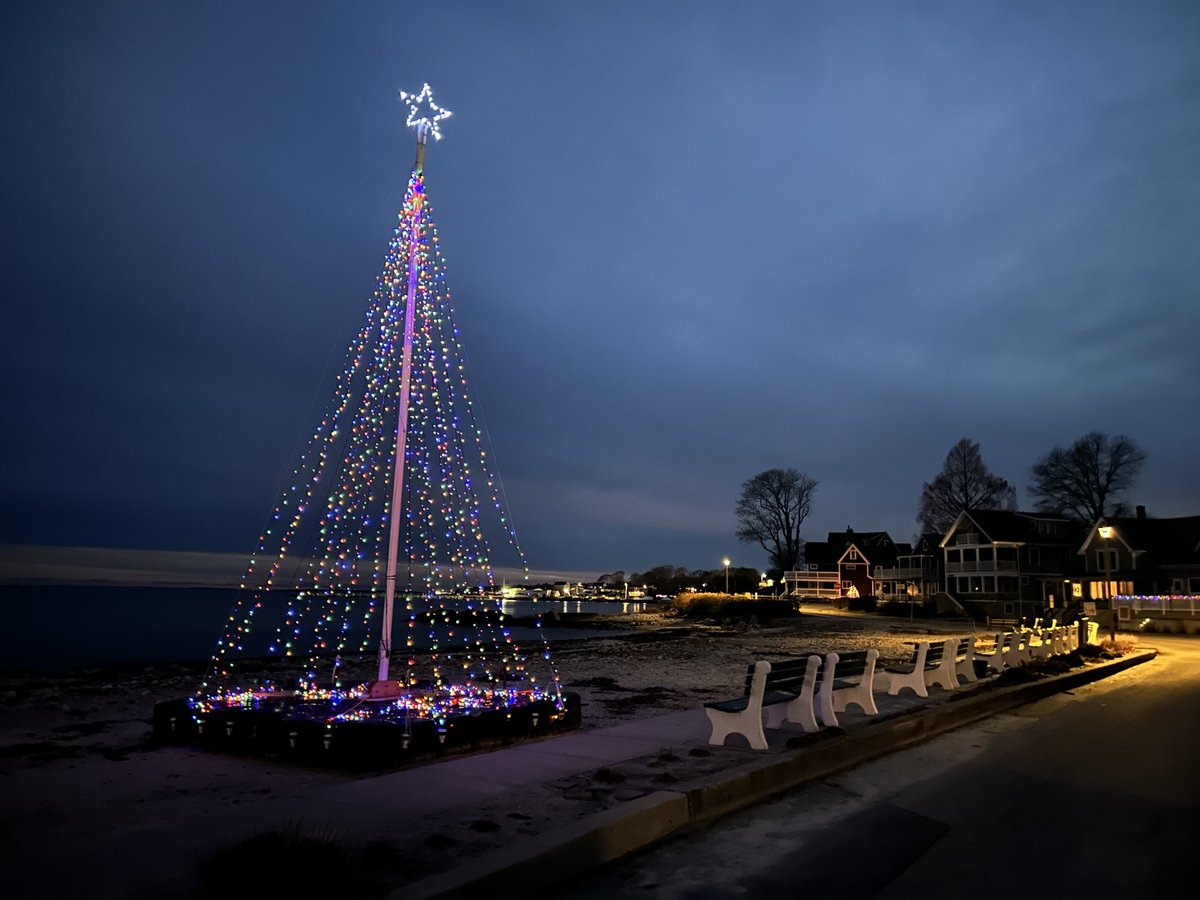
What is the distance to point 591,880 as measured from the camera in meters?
5.17

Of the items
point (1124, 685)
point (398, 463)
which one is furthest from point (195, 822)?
point (1124, 685)

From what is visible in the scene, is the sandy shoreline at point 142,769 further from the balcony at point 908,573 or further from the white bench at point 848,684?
the balcony at point 908,573

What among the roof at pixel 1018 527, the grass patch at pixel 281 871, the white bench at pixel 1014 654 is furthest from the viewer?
the roof at pixel 1018 527

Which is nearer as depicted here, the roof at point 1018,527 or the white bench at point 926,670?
the white bench at point 926,670

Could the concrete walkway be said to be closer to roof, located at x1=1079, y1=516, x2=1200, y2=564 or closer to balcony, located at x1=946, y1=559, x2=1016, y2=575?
roof, located at x1=1079, y1=516, x2=1200, y2=564

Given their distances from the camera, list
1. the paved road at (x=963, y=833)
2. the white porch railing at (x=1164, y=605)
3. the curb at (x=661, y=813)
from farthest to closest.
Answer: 1. the white porch railing at (x=1164, y=605)
2. the paved road at (x=963, y=833)
3. the curb at (x=661, y=813)

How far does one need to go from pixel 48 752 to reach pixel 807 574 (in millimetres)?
89515

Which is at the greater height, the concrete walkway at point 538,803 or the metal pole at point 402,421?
the metal pole at point 402,421

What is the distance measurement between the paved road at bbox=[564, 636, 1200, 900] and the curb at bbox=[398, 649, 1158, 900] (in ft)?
0.54

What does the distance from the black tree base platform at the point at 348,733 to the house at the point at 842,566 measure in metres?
76.5

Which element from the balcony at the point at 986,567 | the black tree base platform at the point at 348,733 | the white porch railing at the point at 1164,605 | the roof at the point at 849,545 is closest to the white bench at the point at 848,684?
the black tree base platform at the point at 348,733

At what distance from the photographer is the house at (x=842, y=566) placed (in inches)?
3482

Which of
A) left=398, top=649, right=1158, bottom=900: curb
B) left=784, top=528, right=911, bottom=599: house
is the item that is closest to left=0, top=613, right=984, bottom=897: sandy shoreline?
left=398, top=649, right=1158, bottom=900: curb

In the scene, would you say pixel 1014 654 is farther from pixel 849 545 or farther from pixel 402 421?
pixel 849 545
